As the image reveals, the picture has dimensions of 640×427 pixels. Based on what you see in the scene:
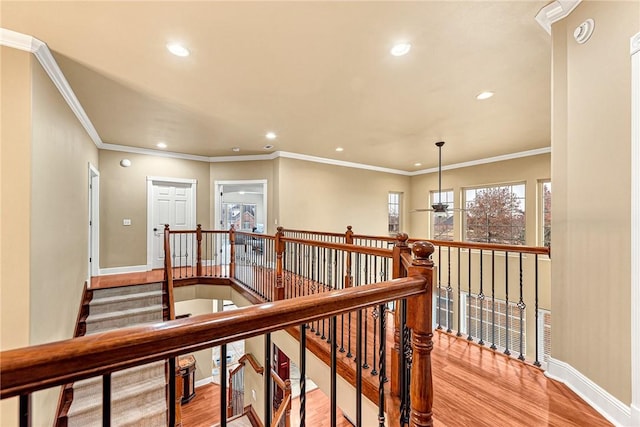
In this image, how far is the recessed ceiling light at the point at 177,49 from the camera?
2.29 m

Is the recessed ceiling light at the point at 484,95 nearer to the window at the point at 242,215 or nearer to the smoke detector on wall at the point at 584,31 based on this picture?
the smoke detector on wall at the point at 584,31

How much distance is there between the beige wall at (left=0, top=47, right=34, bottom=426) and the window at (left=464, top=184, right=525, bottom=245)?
20.8 feet

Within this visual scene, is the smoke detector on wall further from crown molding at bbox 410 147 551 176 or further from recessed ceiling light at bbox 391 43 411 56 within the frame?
crown molding at bbox 410 147 551 176

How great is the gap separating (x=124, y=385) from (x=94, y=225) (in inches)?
118

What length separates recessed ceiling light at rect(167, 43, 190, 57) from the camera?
2289 millimetres

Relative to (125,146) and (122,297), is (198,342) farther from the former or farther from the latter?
(125,146)

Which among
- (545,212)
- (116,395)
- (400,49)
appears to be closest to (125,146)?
(116,395)

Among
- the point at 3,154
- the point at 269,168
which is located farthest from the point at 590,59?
the point at 269,168

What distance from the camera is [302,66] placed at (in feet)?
8.51

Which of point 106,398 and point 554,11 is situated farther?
point 554,11

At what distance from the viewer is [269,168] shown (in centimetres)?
614

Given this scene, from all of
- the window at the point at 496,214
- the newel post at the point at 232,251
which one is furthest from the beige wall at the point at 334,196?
the window at the point at 496,214

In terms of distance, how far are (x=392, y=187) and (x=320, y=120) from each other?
4.25 m

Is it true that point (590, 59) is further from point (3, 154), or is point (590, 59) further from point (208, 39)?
point (3, 154)
